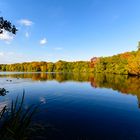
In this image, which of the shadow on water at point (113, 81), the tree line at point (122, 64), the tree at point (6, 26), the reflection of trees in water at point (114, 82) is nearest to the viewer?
the tree at point (6, 26)

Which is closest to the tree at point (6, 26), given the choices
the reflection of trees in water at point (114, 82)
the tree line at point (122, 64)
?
the reflection of trees in water at point (114, 82)

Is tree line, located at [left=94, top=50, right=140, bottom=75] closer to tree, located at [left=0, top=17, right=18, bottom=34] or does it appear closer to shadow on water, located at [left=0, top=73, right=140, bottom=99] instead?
shadow on water, located at [left=0, top=73, right=140, bottom=99]

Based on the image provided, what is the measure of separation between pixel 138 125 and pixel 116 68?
343 feet

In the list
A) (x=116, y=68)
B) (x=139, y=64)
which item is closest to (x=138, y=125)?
(x=139, y=64)

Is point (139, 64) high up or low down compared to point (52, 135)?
up

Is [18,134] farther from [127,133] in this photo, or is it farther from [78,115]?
[78,115]

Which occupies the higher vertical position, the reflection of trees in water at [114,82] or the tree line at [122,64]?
the tree line at [122,64]

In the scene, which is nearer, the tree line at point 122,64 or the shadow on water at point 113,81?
the shadow on water at point 113,81

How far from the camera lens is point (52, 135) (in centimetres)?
1412

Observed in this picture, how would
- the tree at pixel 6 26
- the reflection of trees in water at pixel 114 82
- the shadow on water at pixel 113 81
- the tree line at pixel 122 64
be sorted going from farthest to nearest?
1. the tree line at pixel 122 64
2. the shadow on water at pixel 113 81
3. the reflection of trees in water at pixel 114 82
4. the tree at pixel 6 26

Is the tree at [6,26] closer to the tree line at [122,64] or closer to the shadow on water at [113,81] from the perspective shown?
the shadow on water at [113,81]

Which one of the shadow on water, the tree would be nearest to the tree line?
the shadow on water

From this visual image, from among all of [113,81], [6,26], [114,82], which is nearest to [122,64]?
[113,81]

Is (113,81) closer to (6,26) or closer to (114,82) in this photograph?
(114,82)
